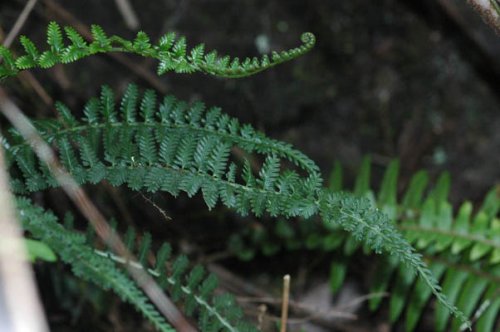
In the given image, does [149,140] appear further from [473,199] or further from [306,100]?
[473,199]

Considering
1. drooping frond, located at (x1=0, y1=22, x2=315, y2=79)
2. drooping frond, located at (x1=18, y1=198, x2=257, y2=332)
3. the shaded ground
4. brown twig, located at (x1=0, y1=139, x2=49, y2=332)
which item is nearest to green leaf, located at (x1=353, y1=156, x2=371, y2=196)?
the shaded ground

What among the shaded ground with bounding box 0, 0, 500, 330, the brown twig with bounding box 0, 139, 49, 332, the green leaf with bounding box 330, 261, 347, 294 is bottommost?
the green leaf with bounding box 330, 261, 347, 294

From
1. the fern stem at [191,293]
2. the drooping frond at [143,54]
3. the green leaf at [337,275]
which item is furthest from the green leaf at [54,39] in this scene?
the green leaf at [337,275]

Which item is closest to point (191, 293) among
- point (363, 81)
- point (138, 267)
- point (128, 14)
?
point (138, 267)

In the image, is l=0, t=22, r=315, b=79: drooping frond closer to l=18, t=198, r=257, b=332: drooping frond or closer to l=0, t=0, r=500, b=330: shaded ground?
l=18, t=198, r=257, b=332: drooping frond

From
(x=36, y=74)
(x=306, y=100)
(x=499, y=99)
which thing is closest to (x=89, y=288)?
(x=36, y=74)
